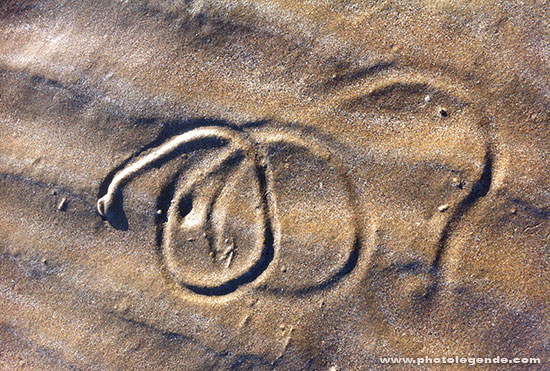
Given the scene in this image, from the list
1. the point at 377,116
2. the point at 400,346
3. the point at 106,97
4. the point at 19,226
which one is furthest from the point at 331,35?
the point at 19,226

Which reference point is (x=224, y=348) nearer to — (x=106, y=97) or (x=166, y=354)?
(x=166, y=354)

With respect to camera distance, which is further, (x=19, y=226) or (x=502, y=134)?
(x=19, y=226)

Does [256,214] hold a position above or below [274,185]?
below

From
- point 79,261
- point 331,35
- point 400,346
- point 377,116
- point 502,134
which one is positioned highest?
point 331,35

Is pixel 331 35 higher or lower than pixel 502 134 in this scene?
higher
